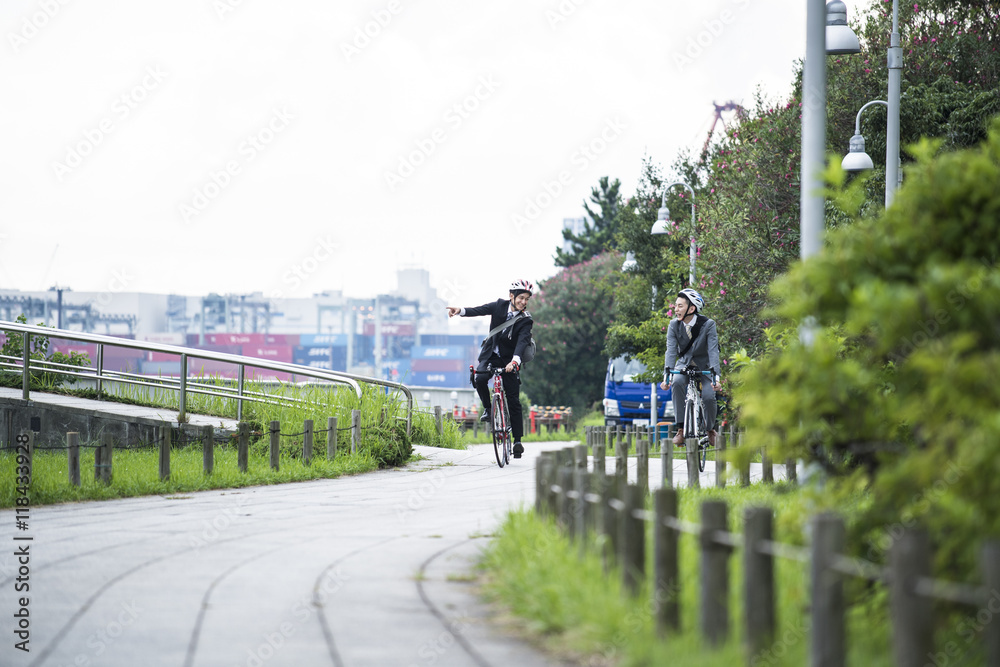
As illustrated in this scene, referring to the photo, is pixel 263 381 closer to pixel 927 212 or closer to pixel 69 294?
pixel 927 212

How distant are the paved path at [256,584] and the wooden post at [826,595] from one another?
1.11 meters

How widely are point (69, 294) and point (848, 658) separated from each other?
137 metres

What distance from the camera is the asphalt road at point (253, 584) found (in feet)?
13.2

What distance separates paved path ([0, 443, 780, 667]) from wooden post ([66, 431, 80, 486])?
1.71ft

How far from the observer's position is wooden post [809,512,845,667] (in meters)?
3.24

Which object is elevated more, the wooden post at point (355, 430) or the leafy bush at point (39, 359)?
the leafy bush at point (39, 359)

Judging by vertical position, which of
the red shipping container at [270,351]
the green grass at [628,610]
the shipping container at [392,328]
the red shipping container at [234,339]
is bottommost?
the green grass at [628,610]

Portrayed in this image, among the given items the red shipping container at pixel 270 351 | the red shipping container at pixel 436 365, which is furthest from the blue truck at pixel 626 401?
the red shipping container at pixel 436 365

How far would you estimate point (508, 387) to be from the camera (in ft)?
38.9

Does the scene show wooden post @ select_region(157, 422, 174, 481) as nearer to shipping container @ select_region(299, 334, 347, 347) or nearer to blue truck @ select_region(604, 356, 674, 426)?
blue truck @ select_region(604, 356, 674, 426)

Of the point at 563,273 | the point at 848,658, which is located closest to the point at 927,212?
the point at 848,658

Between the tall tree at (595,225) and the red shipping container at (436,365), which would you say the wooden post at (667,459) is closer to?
the tall tree at (595,225)

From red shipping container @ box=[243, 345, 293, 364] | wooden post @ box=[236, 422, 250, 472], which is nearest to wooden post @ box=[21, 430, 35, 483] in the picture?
wooden post @ box=[236, 422, 250, 472]

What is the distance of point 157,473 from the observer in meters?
9.77
